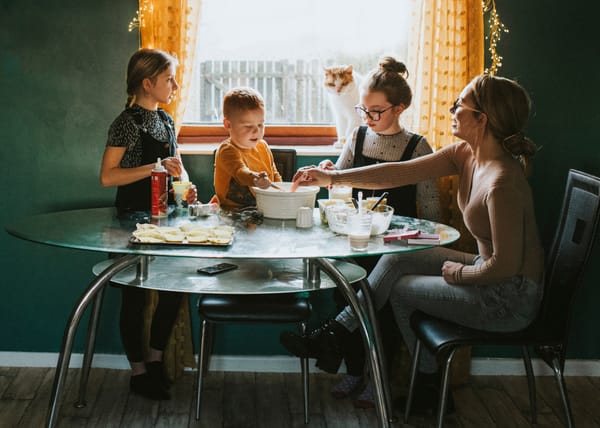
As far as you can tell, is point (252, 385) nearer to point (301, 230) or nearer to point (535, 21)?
point (301, 230)

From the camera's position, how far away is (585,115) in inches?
130

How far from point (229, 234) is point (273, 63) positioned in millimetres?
1394

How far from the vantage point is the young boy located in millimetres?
2809

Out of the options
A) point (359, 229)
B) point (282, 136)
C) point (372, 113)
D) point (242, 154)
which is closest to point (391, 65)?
point (372, 113)

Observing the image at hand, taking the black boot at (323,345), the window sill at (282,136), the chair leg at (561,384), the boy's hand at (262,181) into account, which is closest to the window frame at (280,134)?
the window sill at (282,136)

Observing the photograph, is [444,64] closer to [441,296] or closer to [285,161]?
[285,161]

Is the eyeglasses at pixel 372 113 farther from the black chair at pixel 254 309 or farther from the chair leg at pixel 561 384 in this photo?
the chair leg at pixel 561 384

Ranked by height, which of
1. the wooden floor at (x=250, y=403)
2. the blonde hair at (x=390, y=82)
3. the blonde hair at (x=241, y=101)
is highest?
the blonde hair at (x=390, y=82)

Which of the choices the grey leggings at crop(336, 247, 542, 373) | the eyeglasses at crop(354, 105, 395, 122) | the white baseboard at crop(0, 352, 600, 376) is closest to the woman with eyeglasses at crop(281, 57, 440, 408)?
the eyeglasses at crop(354, 105, 395, 122)

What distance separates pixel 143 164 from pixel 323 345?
0.94 metres

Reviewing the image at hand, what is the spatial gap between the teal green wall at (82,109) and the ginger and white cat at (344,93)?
262 mm

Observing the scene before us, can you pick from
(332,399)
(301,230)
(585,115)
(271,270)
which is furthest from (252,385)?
(585,115)

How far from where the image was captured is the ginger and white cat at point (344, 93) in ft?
10.8

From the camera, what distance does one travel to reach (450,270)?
8.36 ft
